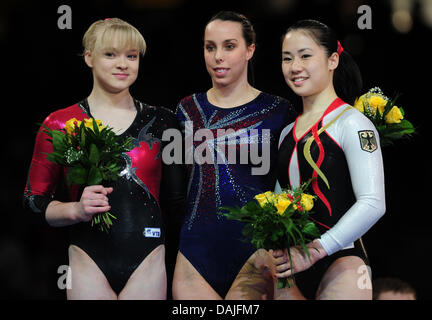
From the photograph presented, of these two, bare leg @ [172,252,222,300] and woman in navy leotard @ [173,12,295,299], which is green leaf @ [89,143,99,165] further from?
bare leg @ [172,252,222,300]

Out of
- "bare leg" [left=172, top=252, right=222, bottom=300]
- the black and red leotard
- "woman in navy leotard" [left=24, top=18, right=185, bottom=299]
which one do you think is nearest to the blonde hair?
"woman in navy leotard" [left=24, top=18, right=185, bottom=299]

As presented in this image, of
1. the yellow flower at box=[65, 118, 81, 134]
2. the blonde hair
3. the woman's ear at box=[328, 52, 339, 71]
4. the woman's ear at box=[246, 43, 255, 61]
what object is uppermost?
the blonde hair

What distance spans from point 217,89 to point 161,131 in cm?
38

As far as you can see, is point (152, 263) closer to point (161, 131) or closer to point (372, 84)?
point (161, 131)

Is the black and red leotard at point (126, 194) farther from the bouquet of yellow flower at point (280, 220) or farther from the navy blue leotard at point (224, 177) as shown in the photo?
the bouquet of yellow flower at point (280, 220)

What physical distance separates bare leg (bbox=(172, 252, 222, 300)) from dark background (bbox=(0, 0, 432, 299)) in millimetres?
1331

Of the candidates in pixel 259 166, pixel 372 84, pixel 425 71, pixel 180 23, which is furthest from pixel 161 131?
pixel 425 71

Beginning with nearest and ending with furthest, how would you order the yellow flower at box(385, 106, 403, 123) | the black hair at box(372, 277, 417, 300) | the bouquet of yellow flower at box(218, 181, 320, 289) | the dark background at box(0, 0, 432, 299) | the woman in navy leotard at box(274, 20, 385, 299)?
the bouquet of yellow flower at box(218, 181, 320, 289) < the woman in navy leotard at box(274, 20, 385, 299) < the yellow flower at box(385, 106, 403, 123) < the black hair at box(372, 277, 417, 300) < the dark background at box(0, 0, 432, 299)

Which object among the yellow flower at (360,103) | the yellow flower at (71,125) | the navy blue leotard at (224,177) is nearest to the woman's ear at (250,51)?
the navy blue leotard at (224,177)

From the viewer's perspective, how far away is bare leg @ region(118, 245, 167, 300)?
3.32 m

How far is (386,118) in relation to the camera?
344 centimetres

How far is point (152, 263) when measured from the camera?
133 inches

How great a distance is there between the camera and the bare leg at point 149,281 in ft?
10.9

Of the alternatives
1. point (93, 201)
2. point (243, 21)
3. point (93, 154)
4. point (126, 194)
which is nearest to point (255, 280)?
point (126, 194)
